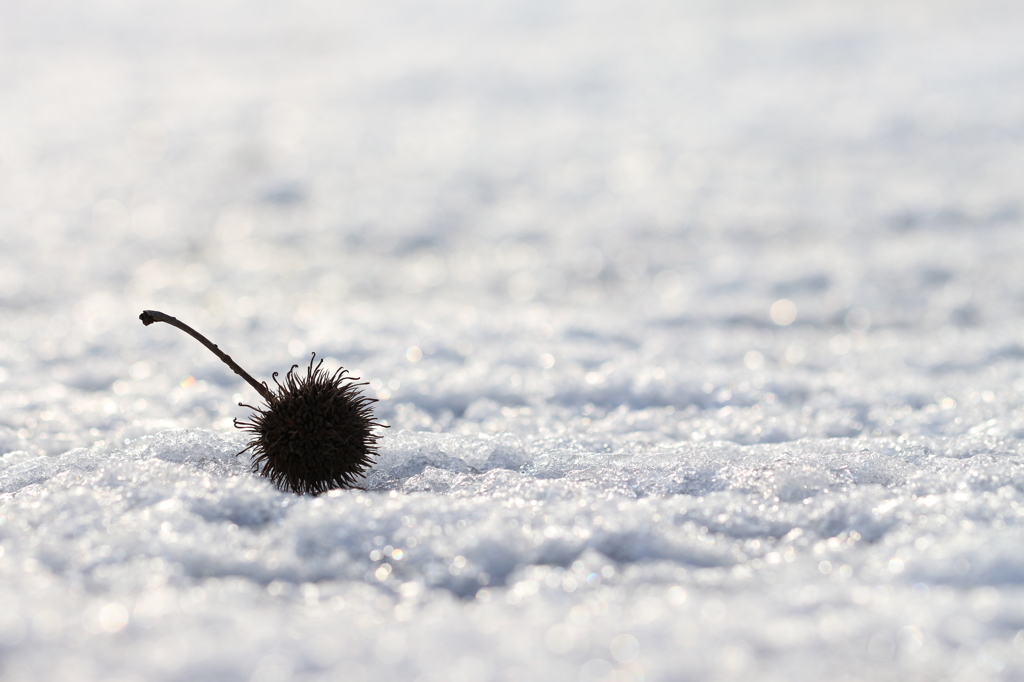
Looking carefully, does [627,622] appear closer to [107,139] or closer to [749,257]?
[749,257]

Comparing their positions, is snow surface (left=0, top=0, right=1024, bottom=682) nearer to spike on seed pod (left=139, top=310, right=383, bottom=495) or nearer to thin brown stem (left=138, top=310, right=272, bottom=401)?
spike on seed pod (left=139, top=310, right=383, bottom=495)

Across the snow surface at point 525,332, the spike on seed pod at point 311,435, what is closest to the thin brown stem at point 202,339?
the spike on seed pod at point 311,435

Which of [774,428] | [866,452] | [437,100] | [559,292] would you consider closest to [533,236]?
[559,292]

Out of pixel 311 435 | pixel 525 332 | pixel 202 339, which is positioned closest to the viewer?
pixel 311 435

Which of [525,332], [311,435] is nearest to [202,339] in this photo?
[311,435]

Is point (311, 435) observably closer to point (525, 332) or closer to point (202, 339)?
point (202, 339)

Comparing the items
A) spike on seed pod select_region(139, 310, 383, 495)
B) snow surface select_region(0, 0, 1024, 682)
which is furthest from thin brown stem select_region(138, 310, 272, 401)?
snow surface select_region(0, 0, 1024, 682)

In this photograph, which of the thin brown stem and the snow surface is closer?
the snow surface
